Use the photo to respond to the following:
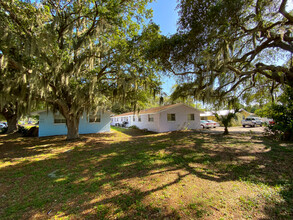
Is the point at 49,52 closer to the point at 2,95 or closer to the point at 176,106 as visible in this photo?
the point at 2,95

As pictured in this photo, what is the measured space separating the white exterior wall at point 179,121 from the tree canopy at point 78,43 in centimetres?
587

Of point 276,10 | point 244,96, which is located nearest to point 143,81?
point 276,10

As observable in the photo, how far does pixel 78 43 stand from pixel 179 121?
38.6 ft

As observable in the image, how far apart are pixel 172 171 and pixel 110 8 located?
26.7ft

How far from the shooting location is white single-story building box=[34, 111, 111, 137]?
39.3ft

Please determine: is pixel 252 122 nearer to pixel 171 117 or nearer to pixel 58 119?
pixel 171 117

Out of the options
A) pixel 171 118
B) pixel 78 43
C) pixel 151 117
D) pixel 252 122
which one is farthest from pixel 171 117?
pixel 252 122

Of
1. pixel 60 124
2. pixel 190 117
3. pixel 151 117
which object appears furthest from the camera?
pixel 190 117

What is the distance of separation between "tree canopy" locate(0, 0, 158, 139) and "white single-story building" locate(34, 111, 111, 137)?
13.5ft

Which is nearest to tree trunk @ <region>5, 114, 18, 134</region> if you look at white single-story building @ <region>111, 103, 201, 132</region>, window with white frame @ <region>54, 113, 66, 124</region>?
window with white frame @ <region>54, 113, 66, 124</region>

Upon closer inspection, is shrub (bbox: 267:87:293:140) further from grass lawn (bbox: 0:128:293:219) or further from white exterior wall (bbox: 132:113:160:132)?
white exterior wall (bbox: 132:113:160:132)

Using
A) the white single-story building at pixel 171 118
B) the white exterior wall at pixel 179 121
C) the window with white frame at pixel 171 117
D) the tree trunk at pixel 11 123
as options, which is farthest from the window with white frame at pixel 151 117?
Answer: the tree trunk at pixel 11 123

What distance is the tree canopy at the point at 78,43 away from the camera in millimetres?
5820

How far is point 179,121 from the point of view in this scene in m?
14.6
